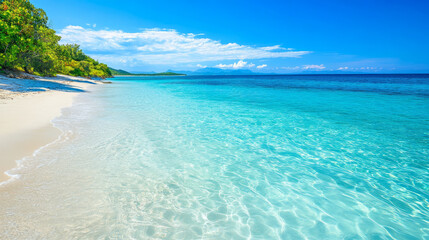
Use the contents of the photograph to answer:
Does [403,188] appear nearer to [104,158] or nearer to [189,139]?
[189,139]

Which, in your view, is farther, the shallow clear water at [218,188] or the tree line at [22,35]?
the tree line at [22,35]

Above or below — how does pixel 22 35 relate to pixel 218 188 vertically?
above

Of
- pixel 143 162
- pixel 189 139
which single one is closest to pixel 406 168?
pixel 189 139

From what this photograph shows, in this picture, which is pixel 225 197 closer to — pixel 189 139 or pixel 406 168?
pixel 189 139

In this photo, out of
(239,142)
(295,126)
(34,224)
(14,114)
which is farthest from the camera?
(295,126)

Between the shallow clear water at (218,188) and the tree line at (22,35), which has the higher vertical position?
the tree line at (22,35)

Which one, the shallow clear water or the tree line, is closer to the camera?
the shallow clear water

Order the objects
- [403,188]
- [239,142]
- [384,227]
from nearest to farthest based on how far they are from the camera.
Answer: [384,227] → [403,188] → [239,142]

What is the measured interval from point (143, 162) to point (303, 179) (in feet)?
15.9

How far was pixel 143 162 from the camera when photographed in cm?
694

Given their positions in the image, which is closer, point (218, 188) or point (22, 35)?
point (218, 188)

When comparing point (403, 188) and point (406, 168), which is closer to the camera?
point (403, 188)

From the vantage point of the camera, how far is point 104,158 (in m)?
6.95

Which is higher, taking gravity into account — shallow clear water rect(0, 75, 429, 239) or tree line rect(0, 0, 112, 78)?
tree line rect(0, 0, 112, 78)
